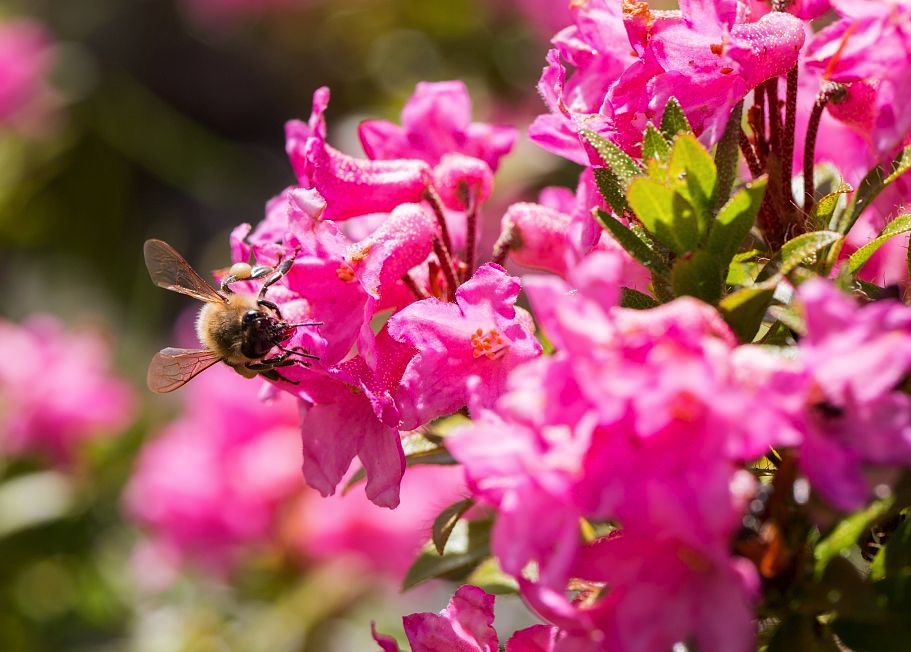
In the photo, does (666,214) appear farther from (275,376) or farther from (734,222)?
(275,376)

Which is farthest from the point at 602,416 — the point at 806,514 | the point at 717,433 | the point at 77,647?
the point at 77,647

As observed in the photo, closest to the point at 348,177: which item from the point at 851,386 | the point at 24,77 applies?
the point at 851,386

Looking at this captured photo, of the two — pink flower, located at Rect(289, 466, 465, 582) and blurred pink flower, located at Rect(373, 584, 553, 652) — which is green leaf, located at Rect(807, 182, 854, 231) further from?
pink flower, located at Rect(289, 466, 465, 582)

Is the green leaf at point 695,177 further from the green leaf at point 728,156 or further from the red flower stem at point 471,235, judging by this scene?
the red flower stem at point 471,235

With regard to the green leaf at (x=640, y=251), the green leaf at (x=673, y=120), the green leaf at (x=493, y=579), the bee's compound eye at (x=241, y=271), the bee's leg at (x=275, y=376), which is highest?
the green leaf at (x=673, y=120)

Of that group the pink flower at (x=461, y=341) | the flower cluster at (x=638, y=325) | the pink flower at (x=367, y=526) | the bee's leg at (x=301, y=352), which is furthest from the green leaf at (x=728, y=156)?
the pink flower at (x=367, y=526)

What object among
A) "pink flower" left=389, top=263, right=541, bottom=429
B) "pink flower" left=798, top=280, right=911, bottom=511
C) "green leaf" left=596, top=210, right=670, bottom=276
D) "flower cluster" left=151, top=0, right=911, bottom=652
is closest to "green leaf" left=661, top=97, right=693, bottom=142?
"flower cluster" left=151, top=0, right=911, bottom=652
